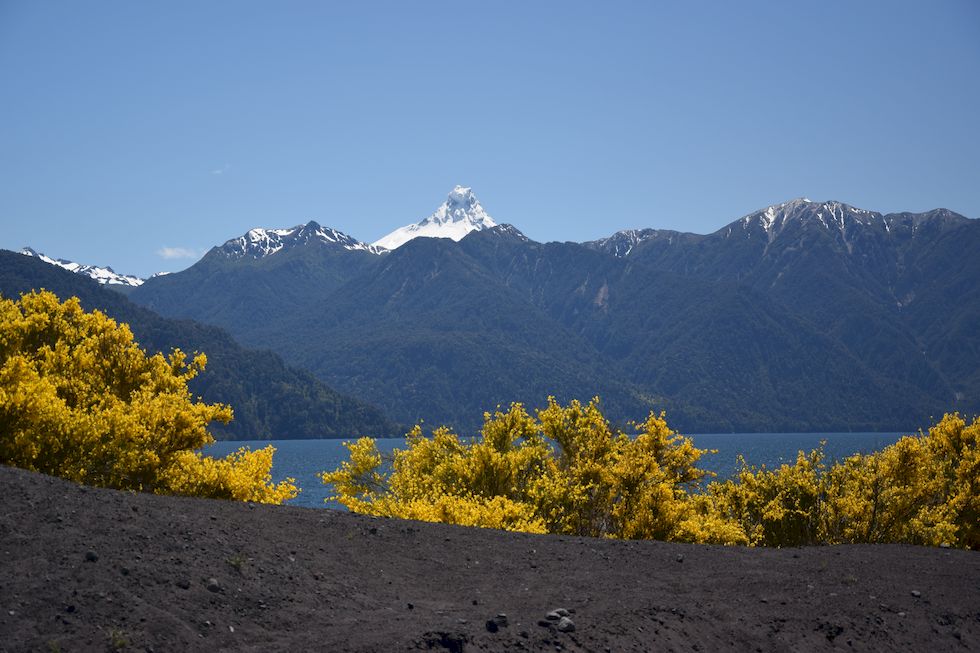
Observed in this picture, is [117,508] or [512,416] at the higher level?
[512,416]

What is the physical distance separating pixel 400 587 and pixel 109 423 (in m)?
7.99

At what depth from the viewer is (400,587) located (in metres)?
11.6

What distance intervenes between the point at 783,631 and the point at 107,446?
12.6 m

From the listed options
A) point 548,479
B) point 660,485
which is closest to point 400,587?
point 548,479

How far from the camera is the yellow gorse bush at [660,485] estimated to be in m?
21.7

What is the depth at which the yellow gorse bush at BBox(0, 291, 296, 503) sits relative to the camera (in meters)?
15.6

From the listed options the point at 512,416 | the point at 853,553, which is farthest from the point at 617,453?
the point at 853,553

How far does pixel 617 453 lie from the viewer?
23.3m

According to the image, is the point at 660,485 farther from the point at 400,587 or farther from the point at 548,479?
the point at 400,587

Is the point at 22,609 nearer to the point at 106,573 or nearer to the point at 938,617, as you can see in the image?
the point at 106,573

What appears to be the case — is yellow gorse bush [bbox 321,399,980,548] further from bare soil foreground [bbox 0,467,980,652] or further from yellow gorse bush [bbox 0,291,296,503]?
bare soil foreground [bbox 0,467,980,652]

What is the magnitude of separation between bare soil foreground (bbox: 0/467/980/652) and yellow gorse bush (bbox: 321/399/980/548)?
6070mm

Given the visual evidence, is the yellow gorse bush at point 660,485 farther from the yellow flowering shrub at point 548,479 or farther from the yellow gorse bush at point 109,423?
the yellow gorse bush at point 109,423

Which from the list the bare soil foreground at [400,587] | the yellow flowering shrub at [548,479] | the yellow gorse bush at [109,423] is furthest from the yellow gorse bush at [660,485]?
the bare soil foreground at [400,587]
